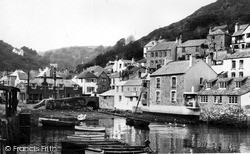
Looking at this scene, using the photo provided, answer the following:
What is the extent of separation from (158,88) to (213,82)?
12.5m

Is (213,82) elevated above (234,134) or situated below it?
above

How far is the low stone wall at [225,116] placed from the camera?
53.2m

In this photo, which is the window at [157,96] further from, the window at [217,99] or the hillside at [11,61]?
the hillside at [11,61]

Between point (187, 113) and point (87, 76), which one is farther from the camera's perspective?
point (87, 76)

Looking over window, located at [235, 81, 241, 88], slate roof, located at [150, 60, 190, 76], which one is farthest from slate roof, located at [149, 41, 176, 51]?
window, located at [235, 81, 241, 88]

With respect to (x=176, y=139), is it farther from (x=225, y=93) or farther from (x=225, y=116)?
(x=225, y=93)

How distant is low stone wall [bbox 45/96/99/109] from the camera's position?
266 ft

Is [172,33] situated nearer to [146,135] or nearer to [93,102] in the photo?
[93,102]

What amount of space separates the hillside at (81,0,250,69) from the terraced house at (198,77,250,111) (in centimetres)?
7612

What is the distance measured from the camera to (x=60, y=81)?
3848 inches

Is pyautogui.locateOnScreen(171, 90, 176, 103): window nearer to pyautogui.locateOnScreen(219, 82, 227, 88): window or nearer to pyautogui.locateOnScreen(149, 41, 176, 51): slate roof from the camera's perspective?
pyautogui.locateOnScreen(219, 82, 227, 88): window

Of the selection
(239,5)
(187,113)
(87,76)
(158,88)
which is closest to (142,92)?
(158,88)

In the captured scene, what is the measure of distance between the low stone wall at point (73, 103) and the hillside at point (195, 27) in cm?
5348

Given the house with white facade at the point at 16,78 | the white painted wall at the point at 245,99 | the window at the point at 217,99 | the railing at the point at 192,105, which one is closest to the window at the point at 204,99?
the railing at the point at 192,105
